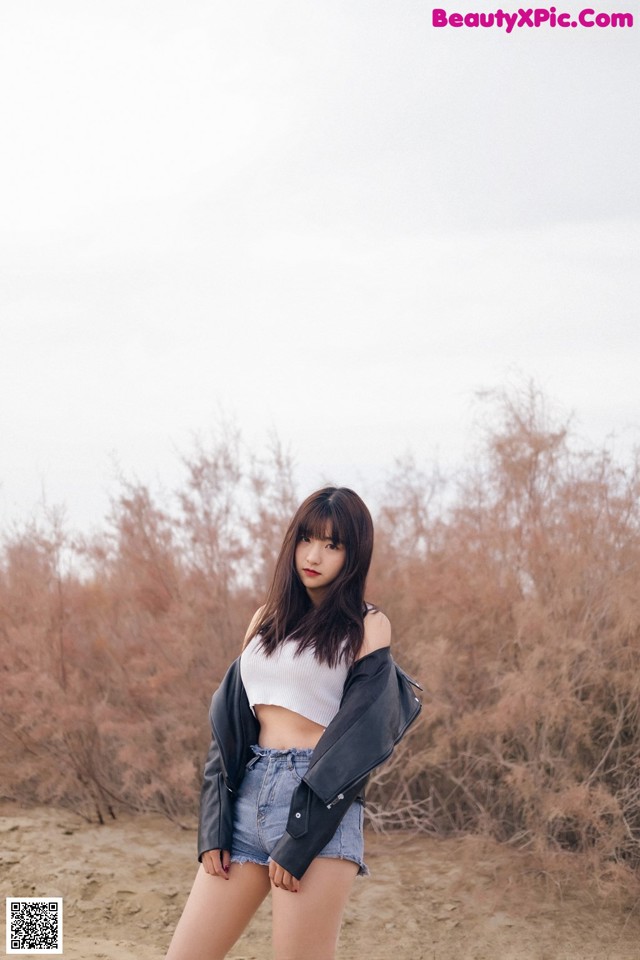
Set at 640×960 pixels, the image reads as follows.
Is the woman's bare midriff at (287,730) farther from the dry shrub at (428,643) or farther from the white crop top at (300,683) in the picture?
the dry shrub at (428,643)

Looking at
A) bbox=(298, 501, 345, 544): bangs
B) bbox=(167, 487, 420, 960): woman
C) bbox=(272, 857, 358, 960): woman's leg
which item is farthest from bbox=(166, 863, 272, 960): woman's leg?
bbox=(298, 501, 345, 544): bangs

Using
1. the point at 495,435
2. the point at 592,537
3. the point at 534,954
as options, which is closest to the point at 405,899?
the point at 534,954

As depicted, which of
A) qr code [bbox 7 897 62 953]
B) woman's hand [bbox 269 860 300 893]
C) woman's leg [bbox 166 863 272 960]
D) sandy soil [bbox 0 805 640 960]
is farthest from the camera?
sandy soil [bbox 0 805 640 960]

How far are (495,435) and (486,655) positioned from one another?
1356 mm

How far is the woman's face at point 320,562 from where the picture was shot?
118 inches

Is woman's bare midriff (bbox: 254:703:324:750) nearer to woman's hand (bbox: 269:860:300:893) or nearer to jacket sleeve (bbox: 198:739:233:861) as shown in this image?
jacket sleeve (bbox: 198:739:233:861)

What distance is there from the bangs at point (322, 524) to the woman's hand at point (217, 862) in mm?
884

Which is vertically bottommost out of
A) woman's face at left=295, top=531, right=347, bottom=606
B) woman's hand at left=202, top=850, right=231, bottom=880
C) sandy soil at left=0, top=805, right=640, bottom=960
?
sandy soil at left=0, top=805, right=640, bottom=960

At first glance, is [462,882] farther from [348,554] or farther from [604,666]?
[348,554]

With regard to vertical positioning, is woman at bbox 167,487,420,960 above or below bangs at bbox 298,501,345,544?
below

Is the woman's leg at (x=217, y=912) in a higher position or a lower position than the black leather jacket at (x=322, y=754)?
lower

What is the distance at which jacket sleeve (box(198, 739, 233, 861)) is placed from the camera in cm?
290

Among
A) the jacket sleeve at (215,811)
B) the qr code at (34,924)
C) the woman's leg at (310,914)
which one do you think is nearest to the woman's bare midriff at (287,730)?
the jacket sleeve at (215,811)

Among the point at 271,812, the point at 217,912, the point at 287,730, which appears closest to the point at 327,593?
the point at 287,730
